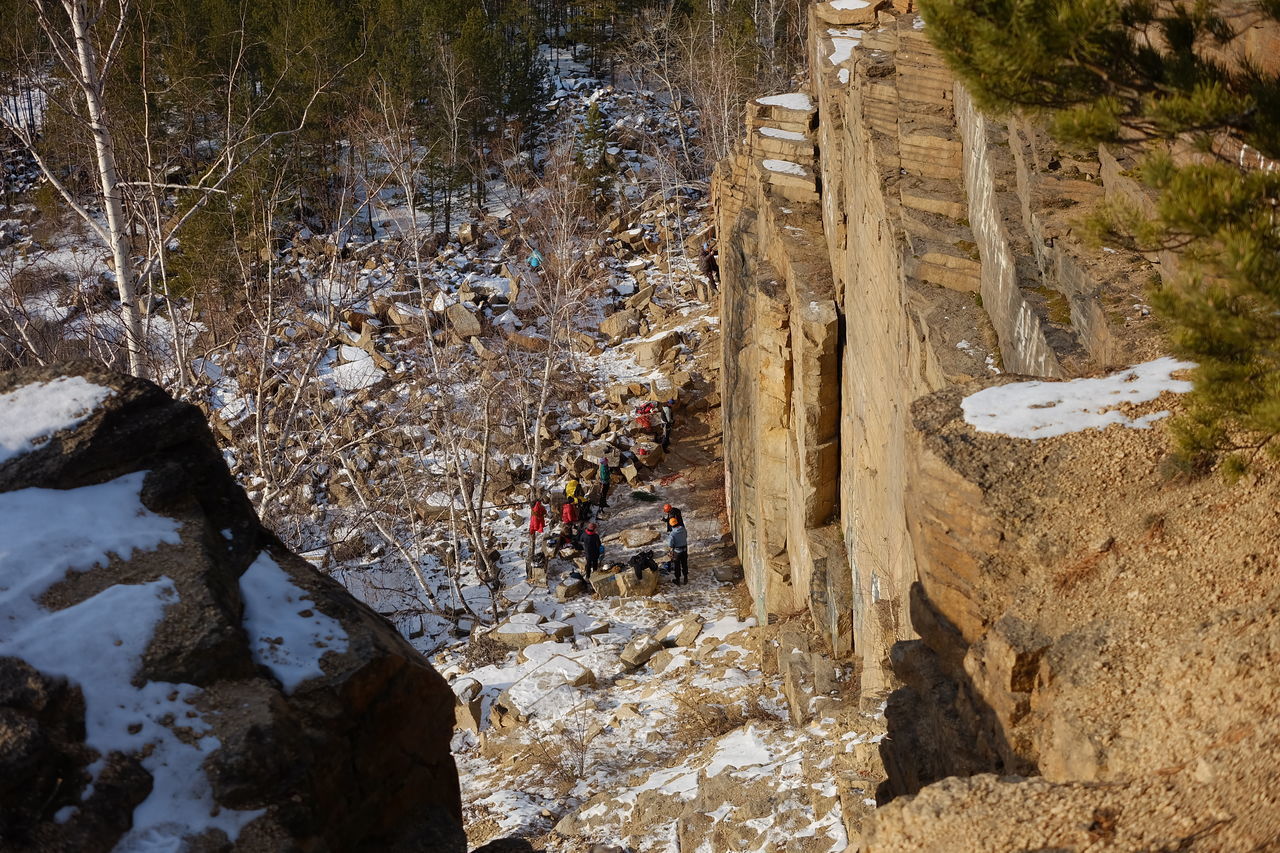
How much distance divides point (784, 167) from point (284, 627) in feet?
42.9

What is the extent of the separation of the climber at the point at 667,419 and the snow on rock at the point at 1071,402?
1573 centimetres

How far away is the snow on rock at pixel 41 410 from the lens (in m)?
5.84

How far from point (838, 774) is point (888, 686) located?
1517 mm

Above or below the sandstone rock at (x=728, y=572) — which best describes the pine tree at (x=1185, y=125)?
above

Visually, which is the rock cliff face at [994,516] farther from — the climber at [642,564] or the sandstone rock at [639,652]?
the climber at [642,564]

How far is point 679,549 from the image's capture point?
54.2ft

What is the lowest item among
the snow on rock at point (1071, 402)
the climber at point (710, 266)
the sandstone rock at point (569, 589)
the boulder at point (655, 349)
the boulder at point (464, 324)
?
the sandstone rock at point (569, 589)

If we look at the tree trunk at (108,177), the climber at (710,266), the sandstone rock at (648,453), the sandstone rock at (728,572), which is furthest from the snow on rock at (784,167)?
the tree trunk at (108,177)

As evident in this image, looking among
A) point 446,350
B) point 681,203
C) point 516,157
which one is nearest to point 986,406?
point 446,350

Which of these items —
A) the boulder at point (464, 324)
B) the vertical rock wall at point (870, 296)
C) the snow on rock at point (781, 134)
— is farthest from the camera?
the boulder at point (464, 324)

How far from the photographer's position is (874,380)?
10.9m

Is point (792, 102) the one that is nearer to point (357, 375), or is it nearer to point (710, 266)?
point (710, 266)

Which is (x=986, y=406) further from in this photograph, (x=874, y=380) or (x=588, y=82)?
(x=588, y=82)

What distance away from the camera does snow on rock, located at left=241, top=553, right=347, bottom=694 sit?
5480 mm
